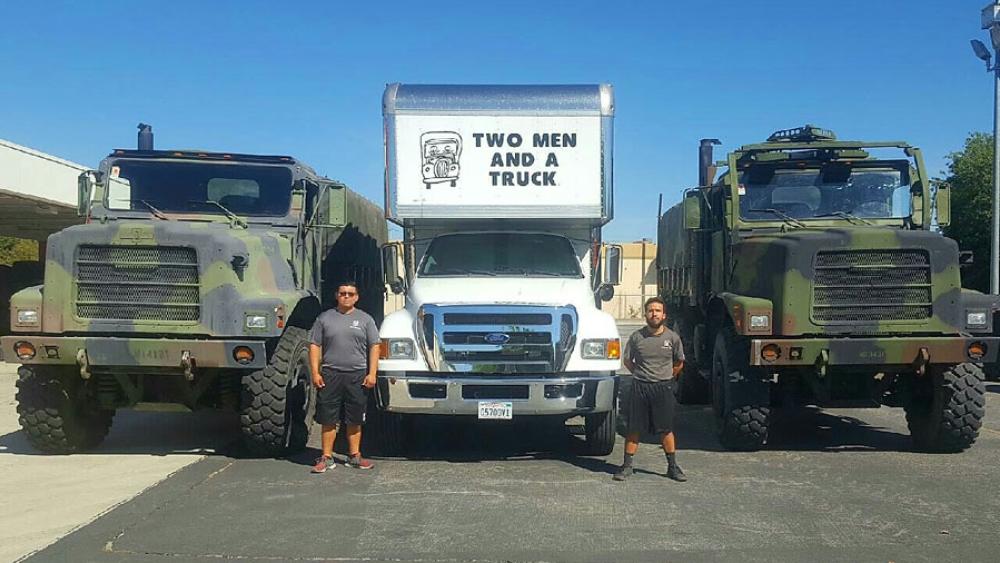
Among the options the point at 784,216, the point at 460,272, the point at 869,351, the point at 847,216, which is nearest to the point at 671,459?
the point at 869,351

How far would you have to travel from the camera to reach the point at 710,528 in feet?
21.1

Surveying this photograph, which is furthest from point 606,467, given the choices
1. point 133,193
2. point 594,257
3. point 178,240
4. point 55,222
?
point 55,222

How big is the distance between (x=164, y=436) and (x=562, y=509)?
17.5 feet

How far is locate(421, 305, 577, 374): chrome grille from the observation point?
8.27 meters

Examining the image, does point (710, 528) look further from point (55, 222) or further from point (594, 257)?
point (55, 222)

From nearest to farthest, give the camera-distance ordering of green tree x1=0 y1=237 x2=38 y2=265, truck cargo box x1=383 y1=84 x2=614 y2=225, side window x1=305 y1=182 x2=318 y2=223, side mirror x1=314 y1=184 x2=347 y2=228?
truck cargo box x1=383 y1=84 x2=614 y2=225 < side mirror x1=314 y1=184 x2=347 y2=228 < side window x1=305 y1=182 x2=318 y2=223 < green tree x1=0 y1=237 x2=38 y2=265

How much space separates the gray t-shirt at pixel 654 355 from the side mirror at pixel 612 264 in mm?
1796

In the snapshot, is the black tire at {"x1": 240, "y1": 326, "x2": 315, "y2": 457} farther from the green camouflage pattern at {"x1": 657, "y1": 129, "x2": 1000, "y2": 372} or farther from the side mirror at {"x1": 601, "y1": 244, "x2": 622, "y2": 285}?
the green camouflage pattern at {"x1": 657, "y1": 129, "x2": 1000, "y2": 372}

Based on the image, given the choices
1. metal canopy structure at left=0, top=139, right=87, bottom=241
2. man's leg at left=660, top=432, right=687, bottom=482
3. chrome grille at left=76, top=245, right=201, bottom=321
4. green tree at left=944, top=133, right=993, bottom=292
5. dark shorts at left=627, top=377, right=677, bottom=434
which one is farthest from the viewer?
green tree at left=944, top=133, right=993, bottom=292

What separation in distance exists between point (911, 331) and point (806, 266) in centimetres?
116

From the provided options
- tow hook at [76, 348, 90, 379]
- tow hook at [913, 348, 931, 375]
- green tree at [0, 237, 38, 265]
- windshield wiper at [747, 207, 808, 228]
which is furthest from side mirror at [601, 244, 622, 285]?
green tree at [0, 237, 38, 265]

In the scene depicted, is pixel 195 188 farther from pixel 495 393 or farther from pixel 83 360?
pixel 495 393

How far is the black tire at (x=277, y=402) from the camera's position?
27.8 ft

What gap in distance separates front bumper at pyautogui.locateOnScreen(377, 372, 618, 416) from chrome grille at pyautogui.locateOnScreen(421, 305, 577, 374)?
0.32 ft
